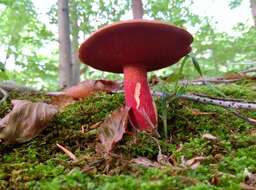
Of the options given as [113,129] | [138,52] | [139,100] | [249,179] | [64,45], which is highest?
[64,45]

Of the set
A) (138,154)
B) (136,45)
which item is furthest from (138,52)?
(138,154)

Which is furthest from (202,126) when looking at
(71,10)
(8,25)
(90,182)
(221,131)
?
(8,25)

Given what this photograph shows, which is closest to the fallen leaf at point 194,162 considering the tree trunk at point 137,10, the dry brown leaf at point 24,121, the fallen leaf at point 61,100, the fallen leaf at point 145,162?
the fallen leaf at point 145,162

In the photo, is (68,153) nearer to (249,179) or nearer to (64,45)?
(249,179)

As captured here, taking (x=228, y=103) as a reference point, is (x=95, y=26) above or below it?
above

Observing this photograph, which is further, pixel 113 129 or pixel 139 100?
pixel 139 100

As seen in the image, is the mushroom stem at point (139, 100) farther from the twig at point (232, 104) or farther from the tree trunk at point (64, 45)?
the tree trunk at point (64, 45)

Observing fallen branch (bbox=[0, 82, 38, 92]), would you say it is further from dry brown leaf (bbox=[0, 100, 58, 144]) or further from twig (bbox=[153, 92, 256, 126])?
twig (bbox=[153, 92, 256, 126])
